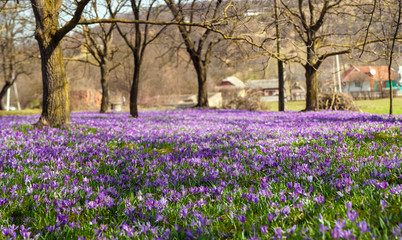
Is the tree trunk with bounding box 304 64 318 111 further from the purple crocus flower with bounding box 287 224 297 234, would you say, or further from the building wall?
the building wall

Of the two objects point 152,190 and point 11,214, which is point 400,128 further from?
point 11,214

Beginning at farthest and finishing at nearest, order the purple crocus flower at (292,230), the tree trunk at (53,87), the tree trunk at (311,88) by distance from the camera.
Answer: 1. the tree trunk at (311,88)
2. the tree trunk at (53,87)
3. the purple crocus flower at (292,230)

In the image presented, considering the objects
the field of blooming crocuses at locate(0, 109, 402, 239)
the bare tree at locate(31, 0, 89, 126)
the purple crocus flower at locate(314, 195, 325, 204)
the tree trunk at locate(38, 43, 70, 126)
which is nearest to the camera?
the field of blooming crocuses at locate(0, 109, 402, 239)

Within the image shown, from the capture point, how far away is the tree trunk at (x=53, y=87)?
9859 millimetres

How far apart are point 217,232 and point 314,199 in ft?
3.40

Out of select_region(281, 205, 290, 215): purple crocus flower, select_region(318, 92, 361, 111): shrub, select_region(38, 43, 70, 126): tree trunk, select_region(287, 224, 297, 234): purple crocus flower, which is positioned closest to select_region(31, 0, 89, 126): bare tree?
select_region(38, 43, 70, 126): tree trunk

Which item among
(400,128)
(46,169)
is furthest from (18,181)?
(400,128)

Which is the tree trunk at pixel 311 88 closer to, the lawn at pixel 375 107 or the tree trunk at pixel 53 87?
the lawn at pixel 375 107

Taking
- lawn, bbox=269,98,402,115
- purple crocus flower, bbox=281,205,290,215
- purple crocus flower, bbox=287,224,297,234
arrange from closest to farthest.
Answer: purple crocus flower, bbox=287,224,297,234, purple crocus flower, bbox=281,205,290,215, lawn, bbox=269,98,402,115

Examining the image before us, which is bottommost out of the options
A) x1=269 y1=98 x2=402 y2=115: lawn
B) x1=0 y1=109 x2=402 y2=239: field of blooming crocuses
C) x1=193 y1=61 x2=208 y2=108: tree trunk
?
x1=0 y1=109 x2=402 y2=239: field of blooming crocuses

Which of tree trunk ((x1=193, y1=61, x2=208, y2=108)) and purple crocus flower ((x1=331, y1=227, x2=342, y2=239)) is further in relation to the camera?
tree trunk ((x1=193, y1=61, x2=208, y2=108))

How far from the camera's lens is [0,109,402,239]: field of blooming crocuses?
7.68ft


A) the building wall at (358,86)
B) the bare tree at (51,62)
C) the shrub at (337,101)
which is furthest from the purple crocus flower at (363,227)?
the building wall at (358,86)

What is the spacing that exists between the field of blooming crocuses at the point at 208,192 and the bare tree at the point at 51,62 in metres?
4.14
